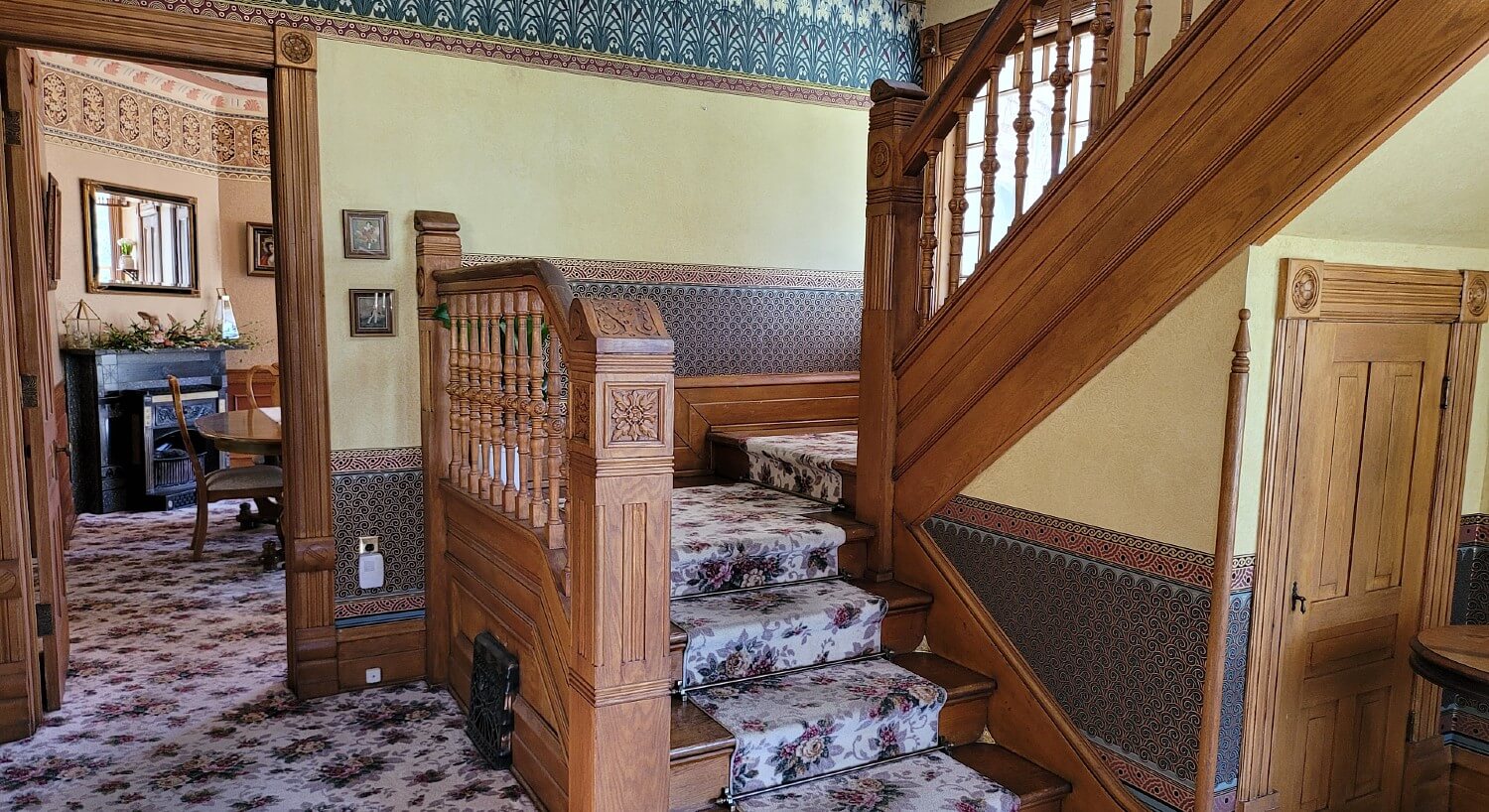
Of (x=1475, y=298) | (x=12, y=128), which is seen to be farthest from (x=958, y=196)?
(x=12, y=128)

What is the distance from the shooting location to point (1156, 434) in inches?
105

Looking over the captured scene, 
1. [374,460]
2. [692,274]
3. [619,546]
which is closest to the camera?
[619,546]

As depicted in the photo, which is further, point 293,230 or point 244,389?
point 244,389

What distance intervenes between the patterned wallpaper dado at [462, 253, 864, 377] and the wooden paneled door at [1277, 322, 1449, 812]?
2.71m

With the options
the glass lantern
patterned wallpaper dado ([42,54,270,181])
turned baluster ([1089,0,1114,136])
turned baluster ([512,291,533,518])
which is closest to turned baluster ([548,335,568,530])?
turned baluster ([512,291,533,518])

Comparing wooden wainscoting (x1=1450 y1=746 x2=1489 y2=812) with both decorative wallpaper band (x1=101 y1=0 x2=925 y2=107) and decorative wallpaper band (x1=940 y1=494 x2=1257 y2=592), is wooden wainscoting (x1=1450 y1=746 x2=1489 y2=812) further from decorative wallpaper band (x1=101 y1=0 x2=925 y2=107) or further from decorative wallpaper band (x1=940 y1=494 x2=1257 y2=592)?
decorative wallpaper band (x1=101 y1=0 x2=925 y2=107)

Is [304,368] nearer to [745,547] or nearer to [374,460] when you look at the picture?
[374,460]

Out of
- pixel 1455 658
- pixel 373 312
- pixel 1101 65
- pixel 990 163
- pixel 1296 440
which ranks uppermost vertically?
pixel 1101 65

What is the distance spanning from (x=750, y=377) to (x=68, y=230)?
611 cm

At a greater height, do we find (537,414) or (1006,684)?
(537,414)

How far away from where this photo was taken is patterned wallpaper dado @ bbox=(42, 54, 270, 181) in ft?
24.4

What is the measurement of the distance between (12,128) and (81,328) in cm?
489

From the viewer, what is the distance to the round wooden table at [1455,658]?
2643mm

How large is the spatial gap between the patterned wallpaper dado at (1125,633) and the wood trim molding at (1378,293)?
2.45 ft
